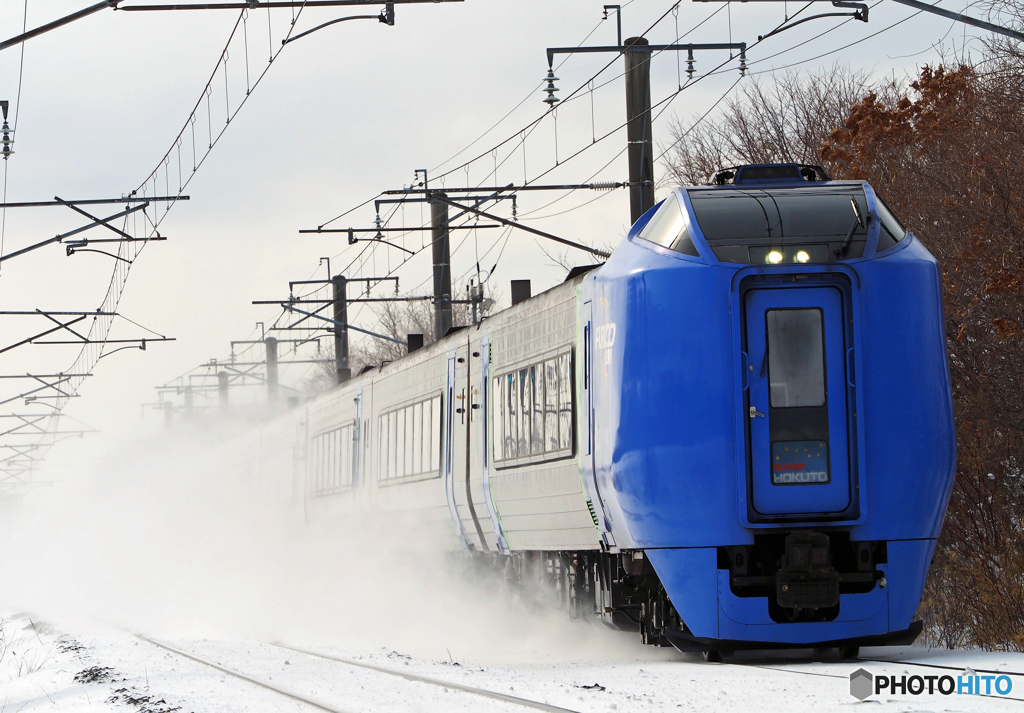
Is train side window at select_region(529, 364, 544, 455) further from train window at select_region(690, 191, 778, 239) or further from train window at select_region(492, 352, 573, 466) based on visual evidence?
train window at select_region(690, 191, 778, 239)

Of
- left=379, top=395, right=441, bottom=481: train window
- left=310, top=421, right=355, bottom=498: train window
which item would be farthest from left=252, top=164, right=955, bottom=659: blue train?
left=310, top=421, right=355, bottom=498: train window

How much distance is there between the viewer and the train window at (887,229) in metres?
10.1

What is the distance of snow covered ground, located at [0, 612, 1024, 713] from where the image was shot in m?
7.82

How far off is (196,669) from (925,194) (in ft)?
43.0

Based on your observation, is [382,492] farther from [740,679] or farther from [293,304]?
[293,304]

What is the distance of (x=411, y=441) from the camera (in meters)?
17.8

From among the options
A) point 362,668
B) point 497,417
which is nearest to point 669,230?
point 362,668

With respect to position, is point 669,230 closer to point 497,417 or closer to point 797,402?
point 797,402

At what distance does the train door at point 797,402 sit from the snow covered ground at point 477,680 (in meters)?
1.13

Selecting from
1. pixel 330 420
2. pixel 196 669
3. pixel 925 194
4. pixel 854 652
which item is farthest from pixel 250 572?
pixel 854 652

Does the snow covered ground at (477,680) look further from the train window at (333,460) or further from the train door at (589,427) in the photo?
the train window at (333,460)

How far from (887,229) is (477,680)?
419 cm

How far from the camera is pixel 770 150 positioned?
3694cm

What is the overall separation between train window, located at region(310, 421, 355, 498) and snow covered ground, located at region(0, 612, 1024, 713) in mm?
7240
